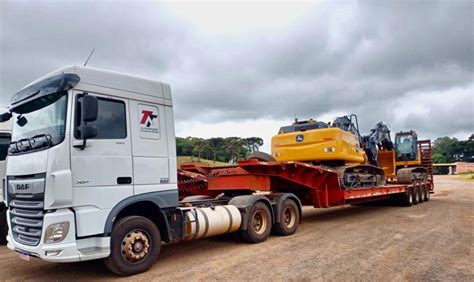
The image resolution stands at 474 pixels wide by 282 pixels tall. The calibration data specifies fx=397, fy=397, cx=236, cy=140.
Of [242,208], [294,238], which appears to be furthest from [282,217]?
[242,208]

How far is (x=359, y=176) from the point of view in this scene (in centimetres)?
1282

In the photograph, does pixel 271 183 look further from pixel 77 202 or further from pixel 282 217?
pixel 77 202

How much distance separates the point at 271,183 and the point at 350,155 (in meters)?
3.21

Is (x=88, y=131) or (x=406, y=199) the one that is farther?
(x=406, y=199)

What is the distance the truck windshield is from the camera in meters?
5.65

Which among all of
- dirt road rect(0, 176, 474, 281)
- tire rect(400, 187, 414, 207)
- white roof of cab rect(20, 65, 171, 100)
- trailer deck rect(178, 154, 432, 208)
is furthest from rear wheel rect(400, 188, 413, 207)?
white roof of cab rect(20, 65, 171, 100)

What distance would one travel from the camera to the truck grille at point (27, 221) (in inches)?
217

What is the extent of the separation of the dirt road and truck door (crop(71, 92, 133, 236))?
1181 mm

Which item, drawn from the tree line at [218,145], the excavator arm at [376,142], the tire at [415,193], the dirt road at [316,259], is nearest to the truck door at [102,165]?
the dirt road at [316,259]

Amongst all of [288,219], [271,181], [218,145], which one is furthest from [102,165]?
[218,145]

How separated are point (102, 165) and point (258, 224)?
13.6ft

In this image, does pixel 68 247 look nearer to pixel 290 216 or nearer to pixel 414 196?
pixel 290 216

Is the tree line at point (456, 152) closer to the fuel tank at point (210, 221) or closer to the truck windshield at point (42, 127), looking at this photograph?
the fuel tank at point (210, 221)

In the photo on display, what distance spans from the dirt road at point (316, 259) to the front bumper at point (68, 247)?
74 centimetres
